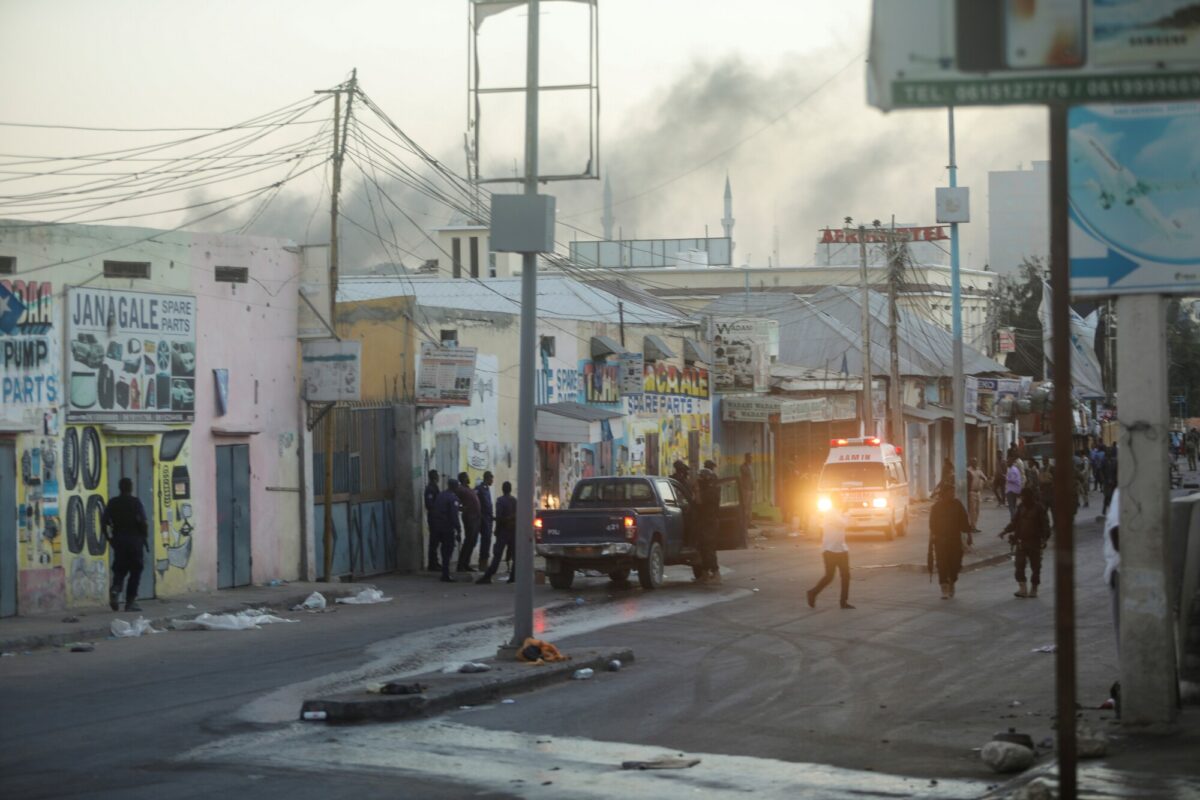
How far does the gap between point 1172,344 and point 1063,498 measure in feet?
303

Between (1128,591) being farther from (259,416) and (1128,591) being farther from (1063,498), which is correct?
(259,416)

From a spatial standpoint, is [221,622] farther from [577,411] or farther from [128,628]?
[577,411]

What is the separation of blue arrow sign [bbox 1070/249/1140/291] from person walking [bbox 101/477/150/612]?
46.8 feet

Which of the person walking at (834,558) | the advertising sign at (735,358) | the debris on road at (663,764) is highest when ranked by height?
the advertising sign at (735,358)

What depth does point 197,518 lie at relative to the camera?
25.7m

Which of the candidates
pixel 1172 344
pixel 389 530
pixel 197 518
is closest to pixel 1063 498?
pixel 197 518

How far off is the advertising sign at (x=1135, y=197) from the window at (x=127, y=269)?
15927 millimetres

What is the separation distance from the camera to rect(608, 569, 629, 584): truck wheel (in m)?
26.9

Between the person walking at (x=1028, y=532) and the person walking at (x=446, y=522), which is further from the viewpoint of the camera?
the person walking at (x=446, y=522)

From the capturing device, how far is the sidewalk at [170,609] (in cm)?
1972

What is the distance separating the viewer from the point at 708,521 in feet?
91.0

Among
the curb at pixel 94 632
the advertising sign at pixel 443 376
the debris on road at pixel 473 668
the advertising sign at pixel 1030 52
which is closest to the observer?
the advertising sign at pixel 1030 52

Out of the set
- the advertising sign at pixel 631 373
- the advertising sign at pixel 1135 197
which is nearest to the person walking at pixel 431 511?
the advertising sign at pixel 631 373

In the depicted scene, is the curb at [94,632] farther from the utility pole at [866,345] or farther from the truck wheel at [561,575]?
the utility pole at [866,345]
